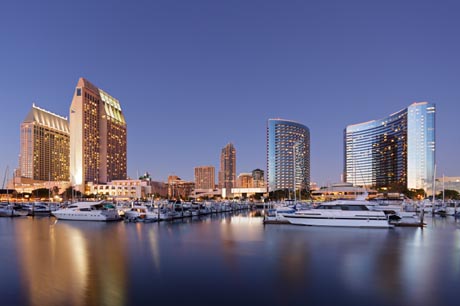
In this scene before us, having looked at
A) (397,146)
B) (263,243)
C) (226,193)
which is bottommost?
(226,193)

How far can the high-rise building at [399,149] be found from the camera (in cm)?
15900

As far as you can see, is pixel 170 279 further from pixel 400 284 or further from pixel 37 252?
pixel 37 252

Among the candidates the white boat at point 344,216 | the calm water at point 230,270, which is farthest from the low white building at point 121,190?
the calm water at point 230,270

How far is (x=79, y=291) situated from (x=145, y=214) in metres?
35.3

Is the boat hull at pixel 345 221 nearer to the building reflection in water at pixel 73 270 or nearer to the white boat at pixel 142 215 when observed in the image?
the white boat at pixel 142 215

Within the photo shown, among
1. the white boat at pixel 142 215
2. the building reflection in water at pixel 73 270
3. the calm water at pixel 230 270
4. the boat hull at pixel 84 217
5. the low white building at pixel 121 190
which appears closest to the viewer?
the building reflection in water at pixel 73 270

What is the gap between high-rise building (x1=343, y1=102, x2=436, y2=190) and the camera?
159m

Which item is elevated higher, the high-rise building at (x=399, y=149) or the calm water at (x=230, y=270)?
the high-rise building at (x=399, y=149)

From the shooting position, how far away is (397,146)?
6732 inches

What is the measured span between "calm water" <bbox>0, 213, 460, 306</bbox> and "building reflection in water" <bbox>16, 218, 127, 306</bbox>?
0.05 meters

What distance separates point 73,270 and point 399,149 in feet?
579

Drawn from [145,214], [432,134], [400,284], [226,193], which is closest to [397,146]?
[432,134]

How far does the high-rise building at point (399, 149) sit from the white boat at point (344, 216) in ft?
449

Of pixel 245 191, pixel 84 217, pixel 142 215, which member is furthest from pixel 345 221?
pixel 245 191
